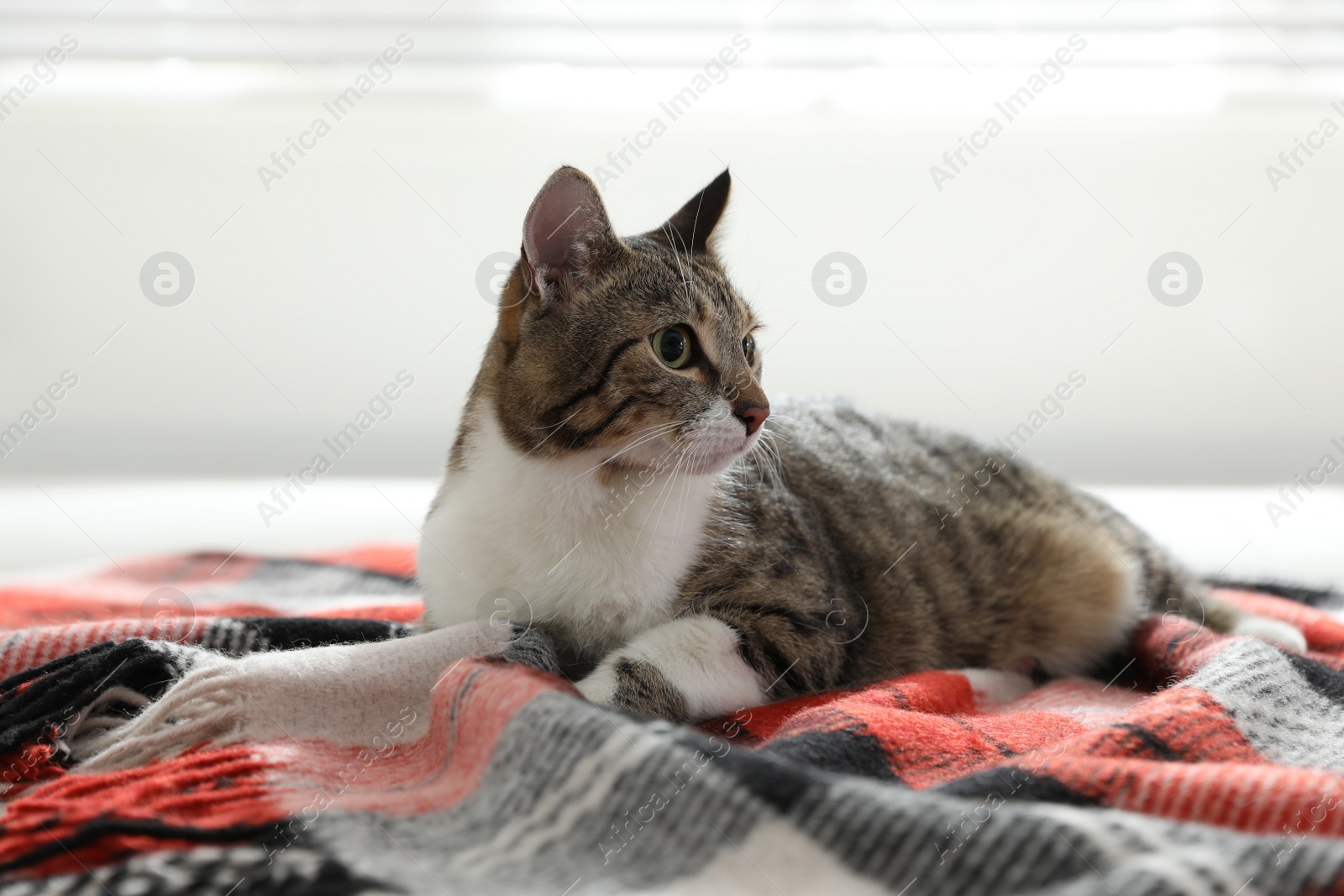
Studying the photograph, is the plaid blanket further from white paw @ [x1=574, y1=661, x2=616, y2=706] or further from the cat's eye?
the cat's eye

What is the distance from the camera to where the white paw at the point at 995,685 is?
1.49 m

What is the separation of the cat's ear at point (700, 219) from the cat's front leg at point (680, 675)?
0.64 m

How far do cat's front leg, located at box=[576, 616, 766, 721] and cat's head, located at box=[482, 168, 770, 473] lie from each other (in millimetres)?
224

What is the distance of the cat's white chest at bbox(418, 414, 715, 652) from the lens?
128cm

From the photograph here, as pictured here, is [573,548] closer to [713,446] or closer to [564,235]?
[713,446]

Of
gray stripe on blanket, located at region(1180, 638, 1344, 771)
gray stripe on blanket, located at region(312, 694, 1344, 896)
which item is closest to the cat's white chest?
gray stripe on blanket, located at region(312, 694, 1344, 896)

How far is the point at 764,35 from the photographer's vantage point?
2957 mm

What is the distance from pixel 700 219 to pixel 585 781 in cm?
101

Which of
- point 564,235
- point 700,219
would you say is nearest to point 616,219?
point 700,219

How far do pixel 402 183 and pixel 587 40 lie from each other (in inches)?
30.3

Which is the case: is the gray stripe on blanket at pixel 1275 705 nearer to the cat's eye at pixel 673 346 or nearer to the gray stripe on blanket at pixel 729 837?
the gray stripe on blanket at pixel 729 837

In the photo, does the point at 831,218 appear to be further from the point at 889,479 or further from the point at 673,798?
the point at 673,798

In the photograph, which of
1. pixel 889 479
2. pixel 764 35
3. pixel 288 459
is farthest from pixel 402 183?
pixel 889 479

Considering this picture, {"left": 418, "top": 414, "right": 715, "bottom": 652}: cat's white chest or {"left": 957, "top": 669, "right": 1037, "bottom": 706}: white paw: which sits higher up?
{"left": 957, "top": 669, "right": 1037, "bottom": 706}: white paw
